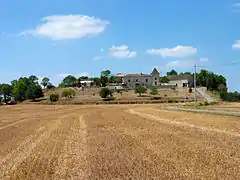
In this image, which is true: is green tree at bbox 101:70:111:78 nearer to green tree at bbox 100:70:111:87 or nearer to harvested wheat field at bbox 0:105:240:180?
green tree at bbox 100:70:111:87

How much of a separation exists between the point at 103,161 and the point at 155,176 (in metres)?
3.20

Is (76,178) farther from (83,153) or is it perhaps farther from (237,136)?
(237,136)

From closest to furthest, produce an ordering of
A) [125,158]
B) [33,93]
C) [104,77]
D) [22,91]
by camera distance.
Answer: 1. [125,158]
2. [33,93]
3. [22,91]
4. [104,77]

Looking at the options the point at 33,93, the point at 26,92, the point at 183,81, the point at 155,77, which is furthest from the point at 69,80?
the point at 183,81

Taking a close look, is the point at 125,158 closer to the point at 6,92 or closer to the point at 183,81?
the point at 183,81

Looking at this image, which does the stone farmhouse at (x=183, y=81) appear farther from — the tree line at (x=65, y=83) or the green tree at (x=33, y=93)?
the green tree at (x=33, y=93)

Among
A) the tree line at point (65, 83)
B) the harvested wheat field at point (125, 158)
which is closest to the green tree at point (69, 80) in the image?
the tree line at point (65, 83)

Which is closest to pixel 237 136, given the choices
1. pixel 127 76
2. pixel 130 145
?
pixel 130 145

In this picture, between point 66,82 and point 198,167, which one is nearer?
point 198,167

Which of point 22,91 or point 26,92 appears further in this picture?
point 22,91

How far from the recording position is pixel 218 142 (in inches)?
707

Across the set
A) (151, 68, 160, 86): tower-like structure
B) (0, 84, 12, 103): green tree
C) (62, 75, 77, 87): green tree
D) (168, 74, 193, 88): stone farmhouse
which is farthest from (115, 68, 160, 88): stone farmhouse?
(0, 84, 12, 103): green tree

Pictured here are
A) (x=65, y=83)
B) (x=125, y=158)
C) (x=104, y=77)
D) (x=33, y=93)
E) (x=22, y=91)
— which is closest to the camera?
(x=125, y=158)

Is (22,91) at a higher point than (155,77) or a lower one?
lower
